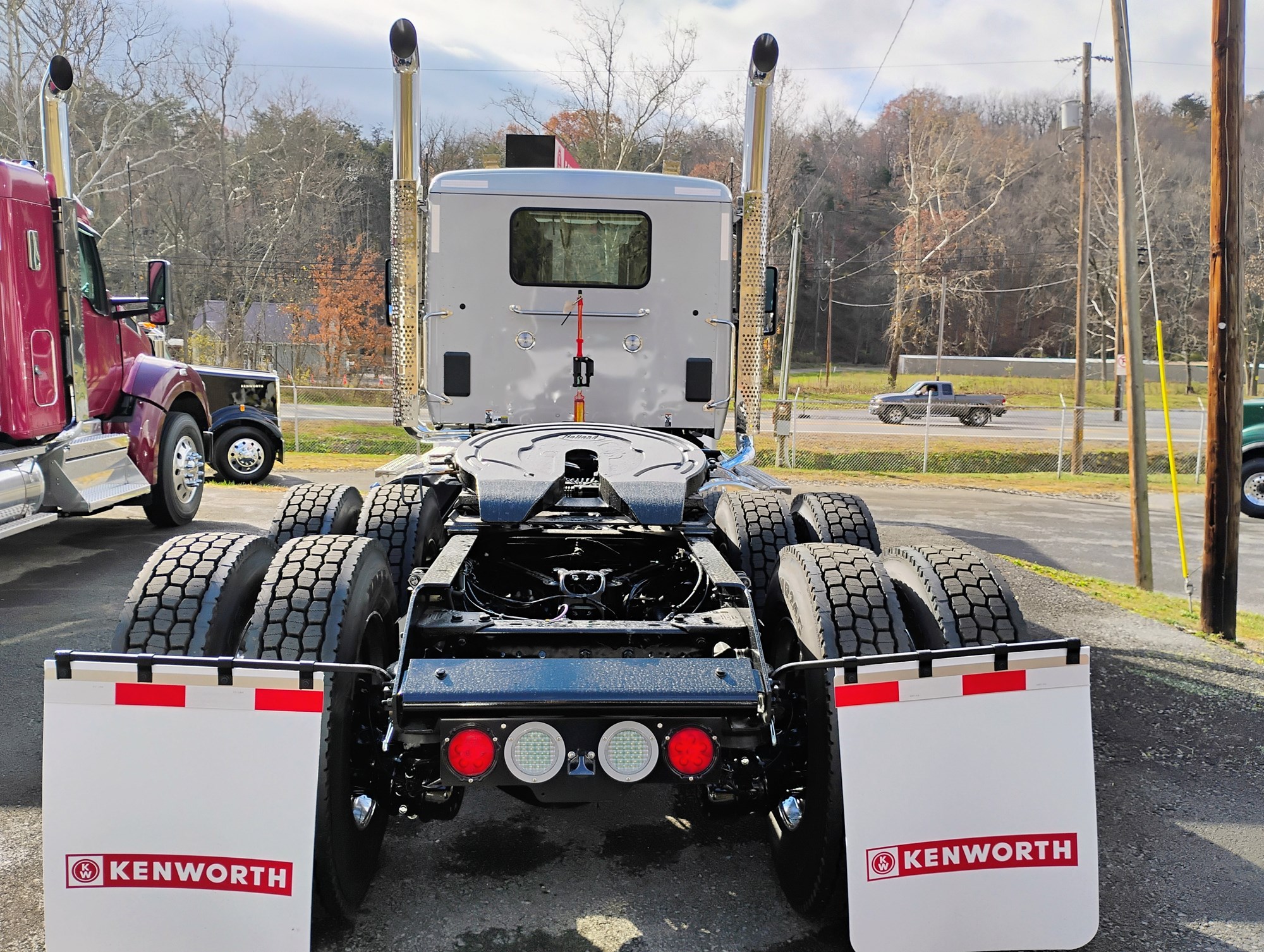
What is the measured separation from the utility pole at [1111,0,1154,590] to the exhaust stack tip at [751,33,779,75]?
3.73 metres

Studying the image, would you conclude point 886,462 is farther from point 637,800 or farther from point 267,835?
point 267,835

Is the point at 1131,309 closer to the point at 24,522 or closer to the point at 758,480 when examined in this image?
the point at 758,480

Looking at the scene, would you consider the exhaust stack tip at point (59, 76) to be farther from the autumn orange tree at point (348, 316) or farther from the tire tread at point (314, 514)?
the autumn orange tree at point (348, 316)

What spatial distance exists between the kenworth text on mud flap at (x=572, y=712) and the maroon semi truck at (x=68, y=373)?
16.0ft

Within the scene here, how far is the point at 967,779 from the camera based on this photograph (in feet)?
8.67

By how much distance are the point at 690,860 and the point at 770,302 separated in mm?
4326

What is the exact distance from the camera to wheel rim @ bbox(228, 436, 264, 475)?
13578 mm

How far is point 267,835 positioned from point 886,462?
19.8m

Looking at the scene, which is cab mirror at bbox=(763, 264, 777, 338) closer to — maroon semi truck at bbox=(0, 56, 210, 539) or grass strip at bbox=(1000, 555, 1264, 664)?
grass strip at bbox=(1000, 555, 1264, 664)

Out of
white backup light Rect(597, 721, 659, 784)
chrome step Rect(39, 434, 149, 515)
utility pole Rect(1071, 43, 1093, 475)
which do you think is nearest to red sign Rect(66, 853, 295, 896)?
white backup light Rect(597, 721, 659, 784)

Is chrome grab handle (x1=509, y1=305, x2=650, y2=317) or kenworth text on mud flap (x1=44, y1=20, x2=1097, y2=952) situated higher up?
chrome grab handle (x1=509, y1=305, x2=650, y2=317)

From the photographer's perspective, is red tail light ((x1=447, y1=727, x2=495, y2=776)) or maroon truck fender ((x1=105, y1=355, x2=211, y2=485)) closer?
red tail light ((x1=447, y1=727, x2=495, y2=776))

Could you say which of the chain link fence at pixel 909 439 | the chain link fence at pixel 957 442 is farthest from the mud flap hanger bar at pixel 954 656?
the chain link fence at pixel 909 439

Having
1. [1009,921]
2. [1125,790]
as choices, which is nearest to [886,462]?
[1125,790]
